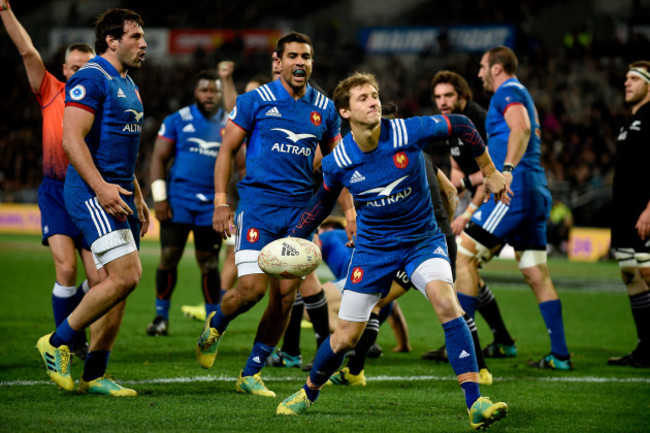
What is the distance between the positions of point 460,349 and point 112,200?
2358 millimetres

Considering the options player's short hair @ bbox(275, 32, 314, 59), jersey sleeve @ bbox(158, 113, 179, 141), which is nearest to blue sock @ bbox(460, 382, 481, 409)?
player's short hair @ bbox(275, 32, 314, 59)

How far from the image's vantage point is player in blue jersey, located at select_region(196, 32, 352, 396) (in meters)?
5.93

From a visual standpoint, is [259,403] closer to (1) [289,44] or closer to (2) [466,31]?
(1) [289,44]

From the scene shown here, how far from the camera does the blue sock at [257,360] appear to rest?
19.5 ft

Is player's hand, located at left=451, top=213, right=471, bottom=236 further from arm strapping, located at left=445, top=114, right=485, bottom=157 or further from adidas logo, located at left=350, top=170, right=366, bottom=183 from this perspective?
adidas logo, located at left=350, top=170, right=366, bottom=183

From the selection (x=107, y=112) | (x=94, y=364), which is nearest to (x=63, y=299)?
(x=94, y=364)

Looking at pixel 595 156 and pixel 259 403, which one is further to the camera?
pixel 595 156

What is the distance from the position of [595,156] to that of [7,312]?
17.8 meters

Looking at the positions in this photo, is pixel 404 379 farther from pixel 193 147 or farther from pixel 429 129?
pixel 193 147

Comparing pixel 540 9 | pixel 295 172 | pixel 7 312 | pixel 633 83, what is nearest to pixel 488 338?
pixel 633 83

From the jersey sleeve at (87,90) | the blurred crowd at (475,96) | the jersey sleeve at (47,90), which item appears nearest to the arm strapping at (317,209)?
the jersey sleeve at (87,90)

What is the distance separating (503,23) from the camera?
28938mm

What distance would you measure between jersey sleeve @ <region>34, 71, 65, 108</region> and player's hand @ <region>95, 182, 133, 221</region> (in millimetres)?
1862

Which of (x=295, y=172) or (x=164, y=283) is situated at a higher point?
(x=295, y=172)
